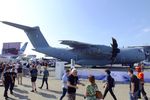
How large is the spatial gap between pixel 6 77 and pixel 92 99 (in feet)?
22.3

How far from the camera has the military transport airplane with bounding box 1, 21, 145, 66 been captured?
38719 millimetres

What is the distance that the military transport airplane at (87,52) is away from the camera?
127 feet

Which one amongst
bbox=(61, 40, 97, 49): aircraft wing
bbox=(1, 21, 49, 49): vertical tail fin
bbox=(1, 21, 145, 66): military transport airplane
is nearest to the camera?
bbox=(61, 40, 97, 49): aircraft wing

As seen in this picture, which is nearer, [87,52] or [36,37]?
[87,52]

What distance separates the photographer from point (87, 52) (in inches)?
1574

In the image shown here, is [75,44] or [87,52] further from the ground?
[75,44]

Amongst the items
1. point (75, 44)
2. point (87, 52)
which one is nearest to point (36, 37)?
point (75, 44)

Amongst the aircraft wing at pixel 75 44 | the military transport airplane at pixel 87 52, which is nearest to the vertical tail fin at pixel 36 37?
the military transport airplane at pixel 87 52

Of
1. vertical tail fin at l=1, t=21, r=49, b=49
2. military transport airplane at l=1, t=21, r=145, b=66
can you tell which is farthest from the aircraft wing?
vertical tail fin at l=1, t=21, r=49, b=49

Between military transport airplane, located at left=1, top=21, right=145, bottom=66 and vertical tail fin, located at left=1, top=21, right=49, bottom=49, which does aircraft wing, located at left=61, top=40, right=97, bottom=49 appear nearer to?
military transport airplane, located at left=1, top=21, right=145, bottom=66

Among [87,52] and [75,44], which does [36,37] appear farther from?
[87,52]

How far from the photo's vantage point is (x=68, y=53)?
1640 inches

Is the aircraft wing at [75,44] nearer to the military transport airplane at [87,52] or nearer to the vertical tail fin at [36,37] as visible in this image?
the military transport airplane at [87,52]

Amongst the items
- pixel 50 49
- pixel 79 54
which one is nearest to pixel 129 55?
pixel 79 54
